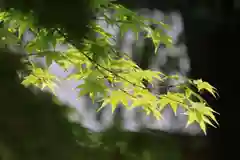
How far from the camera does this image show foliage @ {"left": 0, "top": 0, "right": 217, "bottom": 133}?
734 millimetres

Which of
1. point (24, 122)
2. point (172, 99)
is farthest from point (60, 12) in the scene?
point (172, 99)

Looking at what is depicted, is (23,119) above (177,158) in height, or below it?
above

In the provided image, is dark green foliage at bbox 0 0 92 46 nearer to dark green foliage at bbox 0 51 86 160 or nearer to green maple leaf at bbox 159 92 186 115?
dark green foliage at bbox 0 51 86 160

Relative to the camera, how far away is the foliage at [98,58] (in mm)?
734

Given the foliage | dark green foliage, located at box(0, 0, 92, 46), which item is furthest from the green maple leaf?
dark green foliage, located at box(0, 0, 92, 46)

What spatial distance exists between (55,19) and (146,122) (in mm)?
753

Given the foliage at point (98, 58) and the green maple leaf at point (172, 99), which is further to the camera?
the green maple leaf at point (172, 99)

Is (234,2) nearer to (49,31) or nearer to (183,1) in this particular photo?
(183,1)

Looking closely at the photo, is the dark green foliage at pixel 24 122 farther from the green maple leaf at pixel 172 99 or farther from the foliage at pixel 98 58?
the green maple leaf at pixel 172 99

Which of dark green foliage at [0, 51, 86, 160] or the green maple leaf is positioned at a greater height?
dark green foliage at [0, 51, 86, 160]

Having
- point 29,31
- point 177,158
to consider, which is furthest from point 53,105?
point 177,158

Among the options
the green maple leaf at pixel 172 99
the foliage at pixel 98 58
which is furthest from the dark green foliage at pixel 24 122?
the green maple leaf at pixel 172 99

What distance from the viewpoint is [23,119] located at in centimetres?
60

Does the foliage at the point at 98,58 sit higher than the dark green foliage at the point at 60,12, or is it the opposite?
the dark green foliage at the point at 60,12
